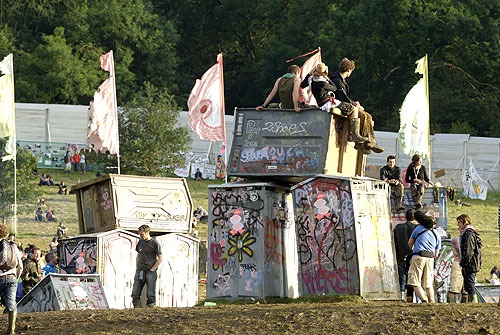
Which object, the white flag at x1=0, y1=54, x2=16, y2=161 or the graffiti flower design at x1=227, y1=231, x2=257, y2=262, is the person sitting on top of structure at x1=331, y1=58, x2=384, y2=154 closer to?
the graffiti flower design at x1=227, y1=231, x2=257, y2=262

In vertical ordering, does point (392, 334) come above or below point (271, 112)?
below

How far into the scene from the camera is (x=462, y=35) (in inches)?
2763

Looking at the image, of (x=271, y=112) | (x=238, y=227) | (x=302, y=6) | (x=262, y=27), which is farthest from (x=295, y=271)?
(x=262, y=27)

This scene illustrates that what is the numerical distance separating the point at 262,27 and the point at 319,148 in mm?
64791

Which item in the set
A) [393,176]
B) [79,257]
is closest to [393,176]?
[393,176]

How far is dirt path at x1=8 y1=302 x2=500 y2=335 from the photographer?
14.9 metres

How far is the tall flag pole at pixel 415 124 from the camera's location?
35.1 metres

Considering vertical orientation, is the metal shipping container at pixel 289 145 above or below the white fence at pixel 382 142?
below

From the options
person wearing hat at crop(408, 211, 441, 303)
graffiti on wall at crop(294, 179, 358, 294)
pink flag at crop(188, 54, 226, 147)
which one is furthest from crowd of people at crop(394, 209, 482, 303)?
pink flag at crop(188, 54, 226, 147)

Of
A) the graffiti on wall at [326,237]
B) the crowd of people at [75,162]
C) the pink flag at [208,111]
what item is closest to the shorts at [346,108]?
the graffiti on wall at [326,237]

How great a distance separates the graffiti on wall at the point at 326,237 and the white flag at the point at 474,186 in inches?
1544

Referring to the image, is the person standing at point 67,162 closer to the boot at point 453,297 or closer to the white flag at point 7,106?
the white flag at point 7,106

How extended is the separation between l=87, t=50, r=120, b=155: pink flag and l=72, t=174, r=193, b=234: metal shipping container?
15965mm

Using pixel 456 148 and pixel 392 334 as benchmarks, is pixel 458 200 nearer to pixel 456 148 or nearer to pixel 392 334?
pixel 456 148
